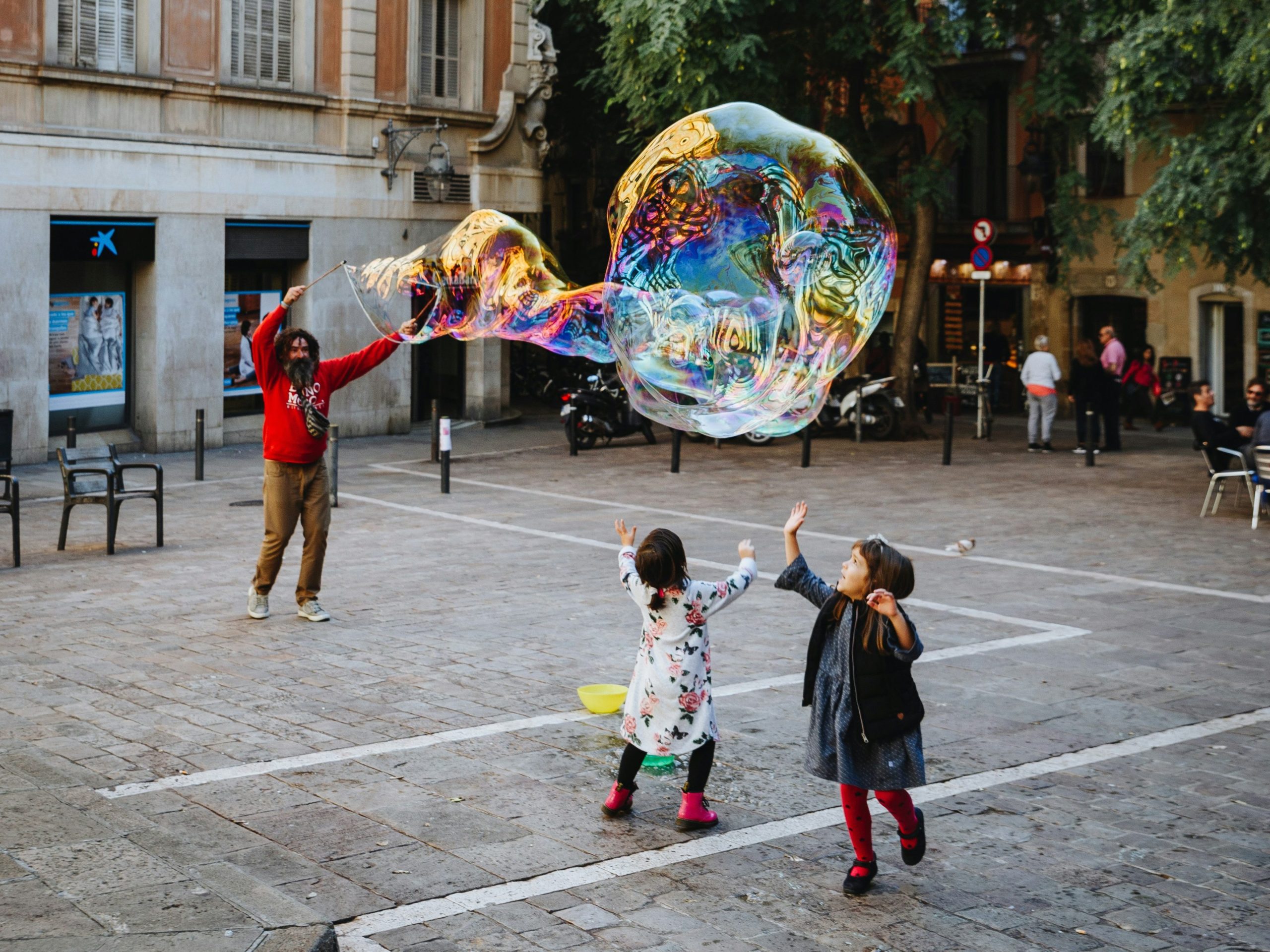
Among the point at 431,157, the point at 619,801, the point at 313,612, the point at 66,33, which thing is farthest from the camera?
the point at 431,157

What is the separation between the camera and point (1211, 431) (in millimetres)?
17375

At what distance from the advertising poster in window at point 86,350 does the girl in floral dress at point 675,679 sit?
1603cm

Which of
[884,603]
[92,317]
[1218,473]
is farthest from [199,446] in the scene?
[884,603]

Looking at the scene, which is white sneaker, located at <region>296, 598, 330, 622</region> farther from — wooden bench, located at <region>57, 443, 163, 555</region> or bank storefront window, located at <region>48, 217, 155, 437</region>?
bank storefront window, located at <region>48, 217, 155, 437</region>

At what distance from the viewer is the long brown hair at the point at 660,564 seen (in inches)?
255

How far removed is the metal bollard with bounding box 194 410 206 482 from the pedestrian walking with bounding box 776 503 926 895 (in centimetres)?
1334

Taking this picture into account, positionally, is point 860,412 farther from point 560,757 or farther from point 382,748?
point 382,748

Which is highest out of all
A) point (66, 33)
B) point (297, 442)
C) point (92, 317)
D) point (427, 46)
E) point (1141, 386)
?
point (427, 46)

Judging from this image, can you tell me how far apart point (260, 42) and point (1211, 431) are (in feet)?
46.9

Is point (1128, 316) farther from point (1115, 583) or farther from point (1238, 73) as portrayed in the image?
point (1115, 583)

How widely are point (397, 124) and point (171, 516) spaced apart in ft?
35.2

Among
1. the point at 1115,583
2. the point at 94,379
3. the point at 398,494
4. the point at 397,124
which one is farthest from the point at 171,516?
the point at 397,124

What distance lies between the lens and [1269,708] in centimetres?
873

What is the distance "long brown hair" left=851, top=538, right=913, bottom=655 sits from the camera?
589cm
